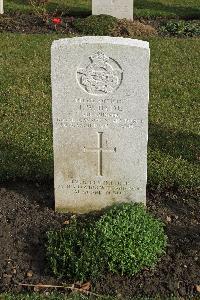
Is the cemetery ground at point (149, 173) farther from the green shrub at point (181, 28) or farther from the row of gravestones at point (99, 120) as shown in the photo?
the green shrub at point (181, 28)

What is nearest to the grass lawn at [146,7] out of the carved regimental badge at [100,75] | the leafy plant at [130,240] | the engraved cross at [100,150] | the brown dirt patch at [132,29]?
the brown dirt patch at [132,29]

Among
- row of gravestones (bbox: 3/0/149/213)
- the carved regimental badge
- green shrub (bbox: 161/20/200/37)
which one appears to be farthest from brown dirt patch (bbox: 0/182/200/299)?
green shrub (bbox: 161/20/200/37)

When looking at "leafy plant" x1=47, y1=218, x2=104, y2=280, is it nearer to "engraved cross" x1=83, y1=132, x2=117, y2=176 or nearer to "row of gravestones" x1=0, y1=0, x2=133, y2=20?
"engraved cross" x1=83, y1=132, x2=117, y2=176

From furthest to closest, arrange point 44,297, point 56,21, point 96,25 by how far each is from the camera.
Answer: point 56,21
point 96,25
point 44,297

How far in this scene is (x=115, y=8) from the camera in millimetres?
12656

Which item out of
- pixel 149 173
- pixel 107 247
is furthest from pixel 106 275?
pixel 149 173

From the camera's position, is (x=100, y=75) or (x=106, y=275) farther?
(x=100, y=75)

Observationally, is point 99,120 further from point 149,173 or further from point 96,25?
point 96,25

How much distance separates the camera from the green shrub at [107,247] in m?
4.96

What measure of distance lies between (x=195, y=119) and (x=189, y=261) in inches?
124

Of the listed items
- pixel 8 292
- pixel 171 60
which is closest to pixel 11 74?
pixel 171 60

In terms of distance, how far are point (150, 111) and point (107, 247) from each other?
3546 millimetres

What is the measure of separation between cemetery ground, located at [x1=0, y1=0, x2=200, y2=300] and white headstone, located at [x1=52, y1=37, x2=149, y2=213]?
38cm

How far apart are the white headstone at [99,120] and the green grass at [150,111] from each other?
84 cm
